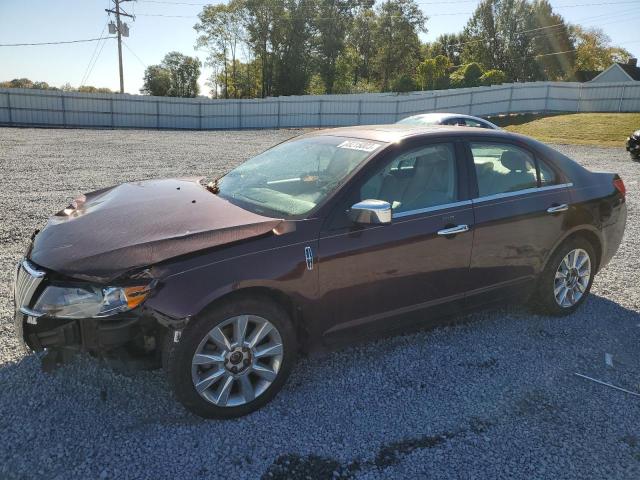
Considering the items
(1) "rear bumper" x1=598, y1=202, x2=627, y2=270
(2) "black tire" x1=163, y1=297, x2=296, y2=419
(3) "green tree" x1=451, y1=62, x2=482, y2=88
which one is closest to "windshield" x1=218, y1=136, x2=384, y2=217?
(2) "black tire" x1=163, y1=297, x2=296, y2=419

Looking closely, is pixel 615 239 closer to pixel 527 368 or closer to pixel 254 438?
pixel 527 368

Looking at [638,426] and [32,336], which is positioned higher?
[32,336]

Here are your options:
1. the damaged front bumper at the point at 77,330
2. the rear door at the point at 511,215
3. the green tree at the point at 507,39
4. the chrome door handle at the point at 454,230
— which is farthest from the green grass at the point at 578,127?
the green tree at the point at 507,39

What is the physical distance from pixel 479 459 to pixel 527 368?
3.94ft

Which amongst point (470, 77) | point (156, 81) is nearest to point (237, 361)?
point (470, 77)

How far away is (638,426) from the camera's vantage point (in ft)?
10.2

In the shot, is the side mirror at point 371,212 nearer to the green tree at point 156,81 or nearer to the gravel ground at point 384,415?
the gravel ground at point 384,415

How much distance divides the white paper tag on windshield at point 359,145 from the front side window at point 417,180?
18 centimetres

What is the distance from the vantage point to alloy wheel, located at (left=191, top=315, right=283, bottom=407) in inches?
113

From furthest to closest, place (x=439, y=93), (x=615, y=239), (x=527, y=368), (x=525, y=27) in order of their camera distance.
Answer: (x=525, y=27) < (x=439, y=93) < (x=615, y=239) < (x=527, y=368)

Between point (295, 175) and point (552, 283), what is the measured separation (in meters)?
2.46

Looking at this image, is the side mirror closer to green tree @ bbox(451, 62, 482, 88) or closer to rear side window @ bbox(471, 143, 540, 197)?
rear side window @ bbox(471, 143, 540, 197)

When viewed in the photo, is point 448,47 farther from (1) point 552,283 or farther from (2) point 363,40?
(1) point 552,283

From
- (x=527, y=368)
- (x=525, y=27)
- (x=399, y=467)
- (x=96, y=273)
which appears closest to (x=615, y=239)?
(x=527, y=368)
